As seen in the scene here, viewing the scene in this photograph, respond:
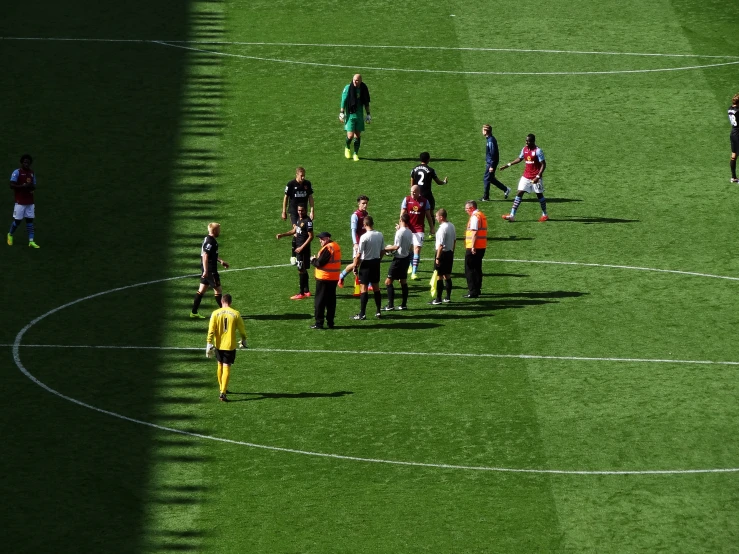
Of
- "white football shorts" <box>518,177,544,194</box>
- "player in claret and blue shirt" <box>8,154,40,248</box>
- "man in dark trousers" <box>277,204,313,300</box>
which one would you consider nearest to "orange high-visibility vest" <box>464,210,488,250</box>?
"man in dark trousers" <box>277,204,313,300</box>

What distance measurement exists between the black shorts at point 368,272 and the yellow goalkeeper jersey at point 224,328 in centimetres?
455

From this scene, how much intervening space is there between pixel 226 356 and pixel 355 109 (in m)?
13.1

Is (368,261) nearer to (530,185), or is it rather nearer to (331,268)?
(331,268)

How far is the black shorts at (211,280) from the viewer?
29.4m

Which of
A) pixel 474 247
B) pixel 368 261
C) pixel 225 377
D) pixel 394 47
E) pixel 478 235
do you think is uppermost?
pixel 394 47

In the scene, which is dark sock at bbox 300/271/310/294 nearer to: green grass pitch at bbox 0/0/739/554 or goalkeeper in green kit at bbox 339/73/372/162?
green grass pitch at bbox 0/0/739/554

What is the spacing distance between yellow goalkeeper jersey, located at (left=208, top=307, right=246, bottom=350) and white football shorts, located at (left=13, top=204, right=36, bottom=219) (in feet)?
28.5

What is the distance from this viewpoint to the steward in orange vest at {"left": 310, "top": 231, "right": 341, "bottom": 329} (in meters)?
28.8

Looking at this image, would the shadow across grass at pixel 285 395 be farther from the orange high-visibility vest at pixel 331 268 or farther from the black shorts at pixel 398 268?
the black shorts at pixel 398 268

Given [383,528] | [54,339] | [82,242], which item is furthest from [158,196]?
[383,528]

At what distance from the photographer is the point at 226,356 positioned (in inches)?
1014

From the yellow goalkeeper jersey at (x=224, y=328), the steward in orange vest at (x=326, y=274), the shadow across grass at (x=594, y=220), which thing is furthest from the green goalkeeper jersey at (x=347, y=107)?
the yellow goalkeeper jersey at (x=224, y=328)

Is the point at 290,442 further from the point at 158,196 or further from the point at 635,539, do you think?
the point at 158,196

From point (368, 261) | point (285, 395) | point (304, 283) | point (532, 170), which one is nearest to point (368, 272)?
point (368, 261)
